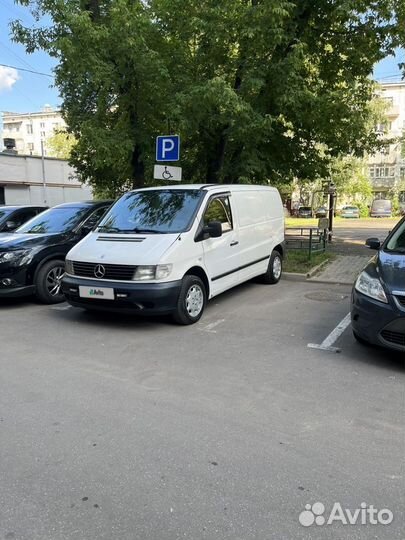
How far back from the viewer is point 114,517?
2486 mm

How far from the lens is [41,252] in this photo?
731 centimetres

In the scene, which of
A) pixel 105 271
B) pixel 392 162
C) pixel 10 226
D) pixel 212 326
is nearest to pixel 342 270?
pixel 212 326

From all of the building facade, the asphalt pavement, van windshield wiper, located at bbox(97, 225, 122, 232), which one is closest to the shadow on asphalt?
the asphalt pavement

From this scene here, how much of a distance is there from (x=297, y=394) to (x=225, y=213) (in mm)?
3750

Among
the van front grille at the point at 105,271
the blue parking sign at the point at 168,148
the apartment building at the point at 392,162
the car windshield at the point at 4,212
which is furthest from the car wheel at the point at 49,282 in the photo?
the apartment building at the point at 392,162

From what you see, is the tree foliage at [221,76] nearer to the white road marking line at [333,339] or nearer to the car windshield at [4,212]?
the car windshield at [4,212]

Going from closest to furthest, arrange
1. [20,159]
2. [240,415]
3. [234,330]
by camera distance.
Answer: [240,415]
[234,330]
[20,159]

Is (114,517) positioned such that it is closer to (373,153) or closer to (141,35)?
(141,35)

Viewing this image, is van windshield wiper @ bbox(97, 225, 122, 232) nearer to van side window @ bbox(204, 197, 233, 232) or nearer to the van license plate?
the van license plate

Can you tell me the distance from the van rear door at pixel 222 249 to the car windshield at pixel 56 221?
286 cm

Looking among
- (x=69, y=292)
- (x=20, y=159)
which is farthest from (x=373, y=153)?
(x=20, y=159)

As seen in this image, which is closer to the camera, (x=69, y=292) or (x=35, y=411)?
(x=35, y=411)

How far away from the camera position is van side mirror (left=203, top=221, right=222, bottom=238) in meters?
6.36

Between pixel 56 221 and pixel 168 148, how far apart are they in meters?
2.75
